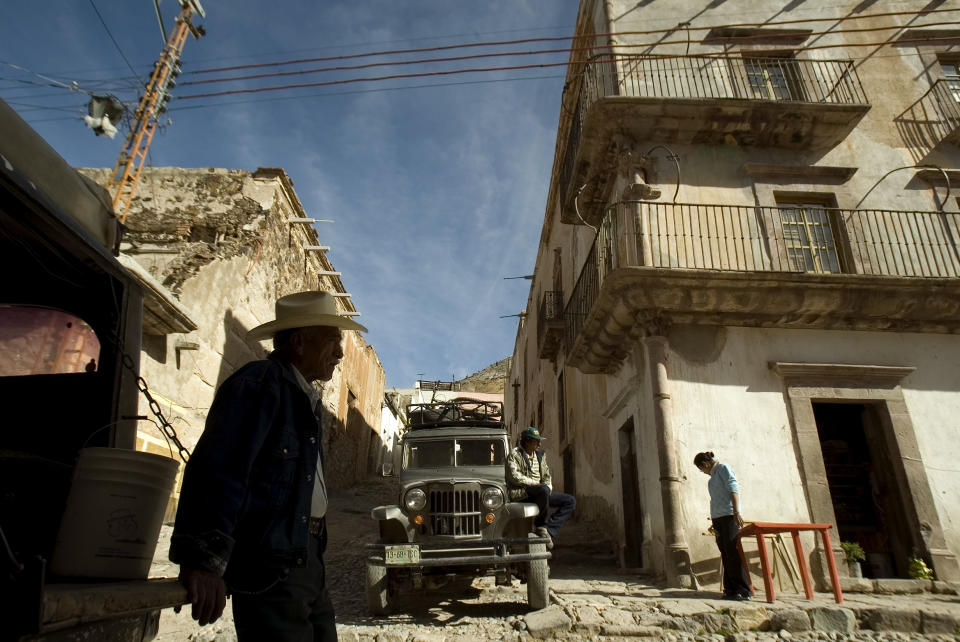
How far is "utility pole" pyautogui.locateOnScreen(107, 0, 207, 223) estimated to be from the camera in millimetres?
14492

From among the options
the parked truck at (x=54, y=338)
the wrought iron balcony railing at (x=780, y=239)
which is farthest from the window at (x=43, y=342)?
the wrought iron balcony railing at (x=780, y=239)

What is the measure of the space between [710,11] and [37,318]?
12.1 metres

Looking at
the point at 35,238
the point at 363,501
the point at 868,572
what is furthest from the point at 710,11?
the point at 363,501

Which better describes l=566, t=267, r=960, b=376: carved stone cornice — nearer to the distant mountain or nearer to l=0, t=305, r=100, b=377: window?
l=0, t=305, r=100, b=377: window

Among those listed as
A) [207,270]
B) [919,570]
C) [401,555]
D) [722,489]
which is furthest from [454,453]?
[919,570]

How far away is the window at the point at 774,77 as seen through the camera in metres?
10.1

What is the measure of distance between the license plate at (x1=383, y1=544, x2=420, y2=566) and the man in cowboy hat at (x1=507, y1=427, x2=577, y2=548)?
4.84 ft

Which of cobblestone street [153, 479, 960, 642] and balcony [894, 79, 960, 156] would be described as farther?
balcony [894, 79, 960, 156]

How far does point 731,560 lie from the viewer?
5824mm

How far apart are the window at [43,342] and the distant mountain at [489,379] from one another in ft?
130

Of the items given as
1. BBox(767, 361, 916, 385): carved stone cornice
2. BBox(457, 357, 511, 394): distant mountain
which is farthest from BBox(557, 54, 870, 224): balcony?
BBox(457, 357, 511, 394): distant mountain

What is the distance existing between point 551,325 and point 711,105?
6.13 meters

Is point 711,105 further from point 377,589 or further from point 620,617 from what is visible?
point 377,589

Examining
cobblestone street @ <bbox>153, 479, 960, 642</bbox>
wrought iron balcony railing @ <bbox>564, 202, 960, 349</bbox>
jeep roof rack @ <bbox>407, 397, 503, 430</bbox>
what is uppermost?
wrought iron balcony railing @ <bbox>564, 202, 960, 349</bbox>
